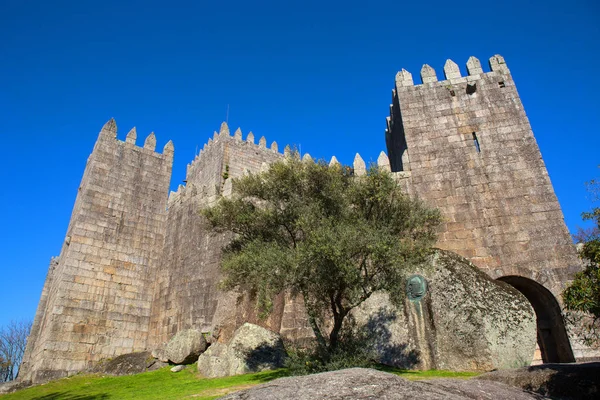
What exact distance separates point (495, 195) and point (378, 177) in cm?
691

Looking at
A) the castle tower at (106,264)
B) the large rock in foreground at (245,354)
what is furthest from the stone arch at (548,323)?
the castle tower at (106,264)

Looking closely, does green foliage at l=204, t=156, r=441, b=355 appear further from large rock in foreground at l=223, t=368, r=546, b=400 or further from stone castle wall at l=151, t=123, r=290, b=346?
large rock in foreground at l=223, t=368, r=546, b=400

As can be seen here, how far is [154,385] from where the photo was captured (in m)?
12.4

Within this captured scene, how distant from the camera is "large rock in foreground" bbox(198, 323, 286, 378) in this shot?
1238cm

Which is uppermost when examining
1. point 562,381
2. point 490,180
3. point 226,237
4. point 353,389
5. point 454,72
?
point 454,72

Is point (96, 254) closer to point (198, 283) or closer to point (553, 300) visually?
point (198, 283)

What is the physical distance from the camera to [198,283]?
61.5 ft

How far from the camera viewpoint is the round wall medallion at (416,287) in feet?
41.3

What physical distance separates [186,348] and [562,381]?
12.0 meters

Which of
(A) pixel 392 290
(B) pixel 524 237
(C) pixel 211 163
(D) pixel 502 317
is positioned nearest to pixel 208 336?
(A) pixel 392 290

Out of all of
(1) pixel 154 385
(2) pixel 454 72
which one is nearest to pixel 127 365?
(1) pixel 154 385

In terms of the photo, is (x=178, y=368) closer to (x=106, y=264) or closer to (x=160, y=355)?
(x=160, y=355)

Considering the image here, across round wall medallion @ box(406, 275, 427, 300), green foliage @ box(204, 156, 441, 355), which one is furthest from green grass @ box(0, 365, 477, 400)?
round wall medallion @ box(406, 275, 427, 300)

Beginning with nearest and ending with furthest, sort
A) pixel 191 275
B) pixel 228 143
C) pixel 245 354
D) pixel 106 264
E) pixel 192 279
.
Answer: pixel 245 354, pixel 192 279, pixel 191 275, pixel 106 264, pixel 228 143
